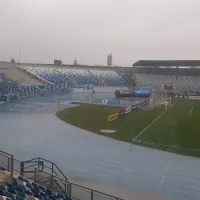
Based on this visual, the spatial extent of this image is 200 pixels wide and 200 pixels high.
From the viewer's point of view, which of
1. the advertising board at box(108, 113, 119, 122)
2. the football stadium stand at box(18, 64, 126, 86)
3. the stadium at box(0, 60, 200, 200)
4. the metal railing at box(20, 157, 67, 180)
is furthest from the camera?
the football stadium stand at box(18, 64, 126, 86)

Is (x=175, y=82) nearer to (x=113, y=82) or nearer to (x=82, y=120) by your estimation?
(x=113, y=82)

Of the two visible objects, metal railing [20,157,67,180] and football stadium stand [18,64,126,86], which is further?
football stadium stand [18,64,126,86]

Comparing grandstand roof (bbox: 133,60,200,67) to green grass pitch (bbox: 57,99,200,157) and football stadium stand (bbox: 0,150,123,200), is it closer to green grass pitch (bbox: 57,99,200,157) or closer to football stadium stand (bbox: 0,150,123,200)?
green grass pitch (bbox: 57,99,200,157)

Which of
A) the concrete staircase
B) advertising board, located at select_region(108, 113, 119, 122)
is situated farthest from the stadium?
the concrete staircase

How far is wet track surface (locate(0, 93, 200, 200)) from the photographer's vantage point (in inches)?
792

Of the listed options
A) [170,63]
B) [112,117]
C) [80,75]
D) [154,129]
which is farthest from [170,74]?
[154,129]

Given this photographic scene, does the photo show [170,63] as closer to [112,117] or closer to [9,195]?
[112,117]

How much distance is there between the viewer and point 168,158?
25.5 metres

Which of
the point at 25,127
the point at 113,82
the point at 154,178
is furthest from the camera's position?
the point at 113,82

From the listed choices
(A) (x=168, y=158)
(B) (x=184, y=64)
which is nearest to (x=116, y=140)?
(A) (x=168, y=158)

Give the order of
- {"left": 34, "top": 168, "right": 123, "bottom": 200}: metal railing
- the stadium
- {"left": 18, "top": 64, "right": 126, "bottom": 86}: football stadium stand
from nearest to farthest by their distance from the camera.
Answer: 1. {"left": 34, "top": 168, "right": 123, "bottom": 200}: metal railing
2. the stadium
3. {"left": 18, "top": 64, "right": 126, "bottom": 86}: football stadium stand

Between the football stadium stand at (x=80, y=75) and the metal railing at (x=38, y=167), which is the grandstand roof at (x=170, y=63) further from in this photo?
the metal railing at (x=38, y=167)

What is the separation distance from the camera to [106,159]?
25109mm

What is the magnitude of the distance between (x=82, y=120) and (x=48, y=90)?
181 feet
